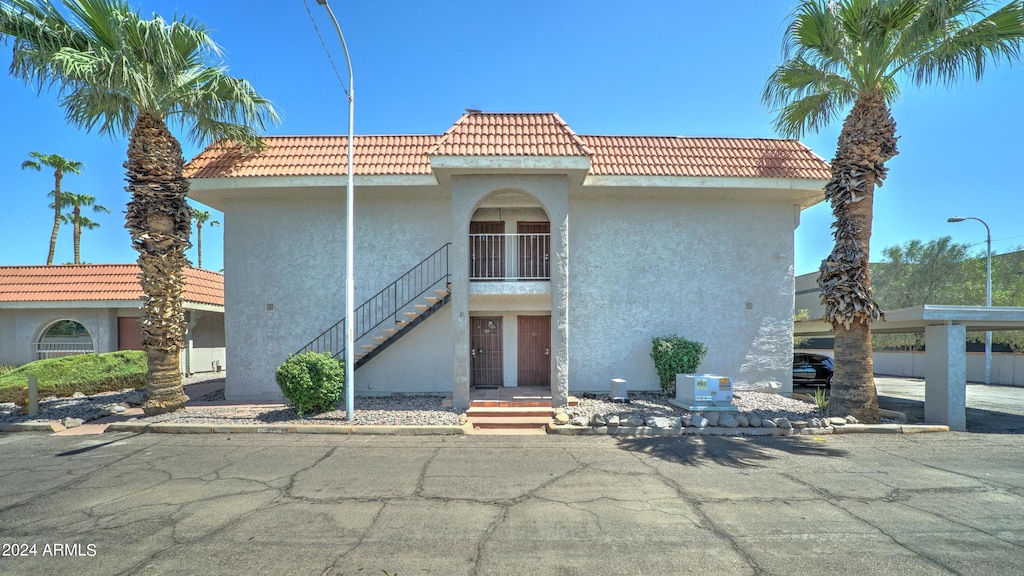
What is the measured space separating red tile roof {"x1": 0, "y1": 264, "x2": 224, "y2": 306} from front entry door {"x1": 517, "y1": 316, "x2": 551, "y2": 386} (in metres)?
12.5

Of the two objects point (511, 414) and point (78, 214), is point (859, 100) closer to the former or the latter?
point (511, 414)

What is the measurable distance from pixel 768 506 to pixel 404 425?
648 cm

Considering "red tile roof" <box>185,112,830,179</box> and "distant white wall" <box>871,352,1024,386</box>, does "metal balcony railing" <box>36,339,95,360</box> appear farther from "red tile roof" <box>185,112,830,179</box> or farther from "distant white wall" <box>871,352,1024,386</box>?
"distant white wall" <box>871,352,1024,386</box>

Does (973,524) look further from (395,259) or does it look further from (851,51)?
(395,259)

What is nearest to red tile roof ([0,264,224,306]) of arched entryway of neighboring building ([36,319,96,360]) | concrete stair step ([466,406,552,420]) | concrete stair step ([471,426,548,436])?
arched entryway of neighboring building ([36,319,96,360])

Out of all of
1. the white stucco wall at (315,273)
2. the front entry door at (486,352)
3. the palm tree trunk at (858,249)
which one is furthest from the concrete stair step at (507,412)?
the palm tree trunk at (858,249)

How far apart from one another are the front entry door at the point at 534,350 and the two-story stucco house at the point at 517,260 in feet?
0.22

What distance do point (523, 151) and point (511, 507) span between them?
25.1 ft

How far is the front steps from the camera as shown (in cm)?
904

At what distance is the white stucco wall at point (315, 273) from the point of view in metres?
11.9

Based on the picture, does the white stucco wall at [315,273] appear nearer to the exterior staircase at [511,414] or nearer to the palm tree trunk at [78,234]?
the exterior staircase at [511,414]

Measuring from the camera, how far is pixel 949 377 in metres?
9.34

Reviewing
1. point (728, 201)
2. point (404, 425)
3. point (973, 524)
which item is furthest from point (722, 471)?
point (728, 201)

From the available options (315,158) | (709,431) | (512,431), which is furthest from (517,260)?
(709,431)
